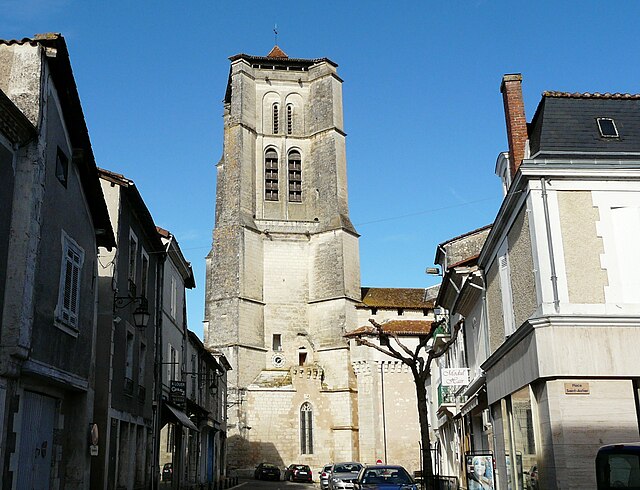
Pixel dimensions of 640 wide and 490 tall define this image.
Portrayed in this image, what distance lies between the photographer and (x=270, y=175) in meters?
56.6

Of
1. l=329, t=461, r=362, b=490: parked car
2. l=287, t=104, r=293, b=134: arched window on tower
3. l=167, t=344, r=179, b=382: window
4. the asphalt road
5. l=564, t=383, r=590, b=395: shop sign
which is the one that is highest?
l=287, t=104, r=293, b=134: arched window on tower

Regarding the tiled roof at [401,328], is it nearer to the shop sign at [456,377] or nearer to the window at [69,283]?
the shop sign at [456,377]

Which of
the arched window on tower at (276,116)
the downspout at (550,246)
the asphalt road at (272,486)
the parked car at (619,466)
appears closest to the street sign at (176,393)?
the asphalt road at (272,486)

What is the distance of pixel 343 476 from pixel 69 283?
15300 mm

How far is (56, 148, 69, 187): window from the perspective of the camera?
11.9 meters

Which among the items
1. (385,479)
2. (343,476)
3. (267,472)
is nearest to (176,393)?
(343,476)

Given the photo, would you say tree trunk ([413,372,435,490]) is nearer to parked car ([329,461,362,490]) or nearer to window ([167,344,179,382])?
parked car ([329,461,362,490])

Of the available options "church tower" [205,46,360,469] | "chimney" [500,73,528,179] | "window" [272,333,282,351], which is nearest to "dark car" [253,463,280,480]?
"church tower" [205,46,360,469]

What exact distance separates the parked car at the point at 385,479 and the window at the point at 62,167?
855 cm

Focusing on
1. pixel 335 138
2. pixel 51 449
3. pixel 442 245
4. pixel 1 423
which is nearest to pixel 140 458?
pixel 51 449

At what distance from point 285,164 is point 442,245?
1145 inches

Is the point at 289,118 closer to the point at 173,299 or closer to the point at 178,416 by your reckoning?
the point at 173,299

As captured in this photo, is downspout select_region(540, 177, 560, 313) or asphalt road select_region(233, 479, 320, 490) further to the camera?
asphalt road select_region(233, 479, 320, 490)

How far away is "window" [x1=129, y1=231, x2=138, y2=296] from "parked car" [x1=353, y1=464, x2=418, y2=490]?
7.18 metres
